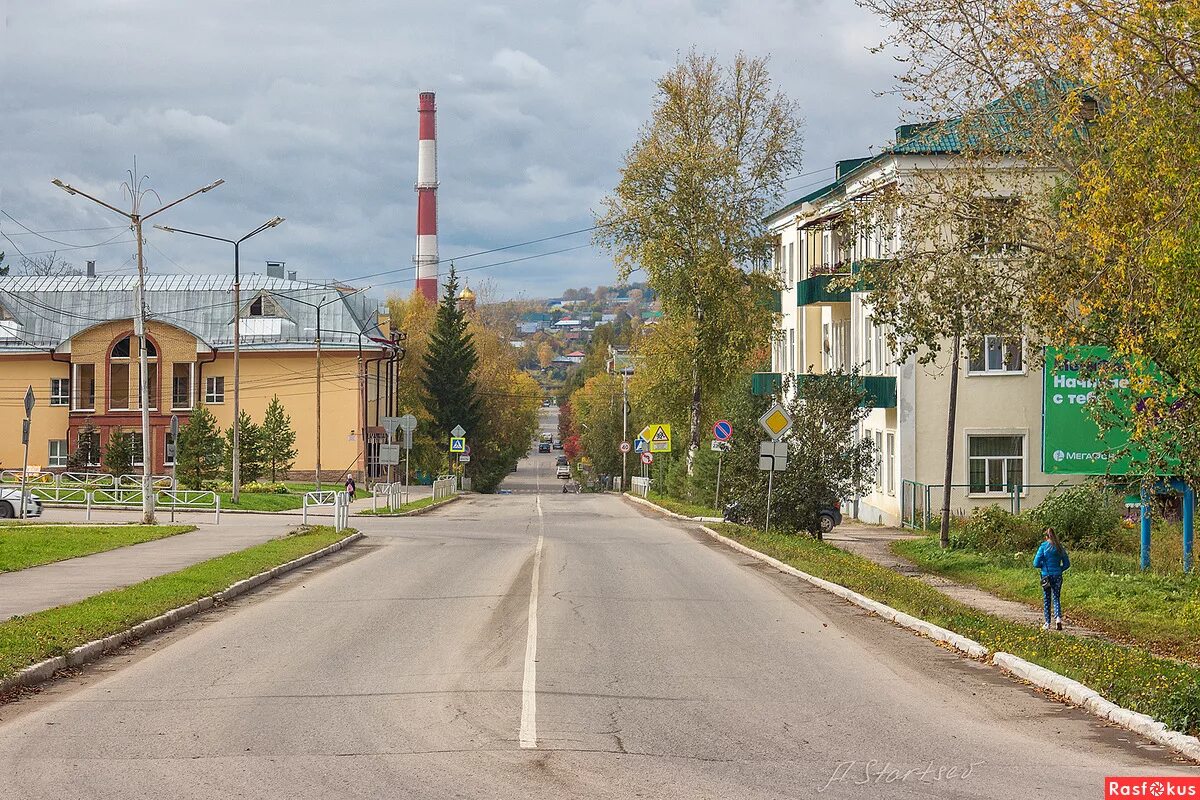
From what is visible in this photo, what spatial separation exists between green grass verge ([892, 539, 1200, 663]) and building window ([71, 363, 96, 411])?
55.9 meters

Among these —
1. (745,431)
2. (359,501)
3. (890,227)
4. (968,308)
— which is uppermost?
(890,227)

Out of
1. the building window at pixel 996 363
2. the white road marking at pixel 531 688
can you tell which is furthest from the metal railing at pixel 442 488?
the white road marking at pixel 531 688

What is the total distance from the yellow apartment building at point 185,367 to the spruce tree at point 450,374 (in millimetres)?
8467

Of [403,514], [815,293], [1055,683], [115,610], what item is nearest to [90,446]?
[403,514]

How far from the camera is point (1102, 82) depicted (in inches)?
540

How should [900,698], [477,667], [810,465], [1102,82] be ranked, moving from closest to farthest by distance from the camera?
[900,698] < [477,667] < [1102,82] < [810,465]

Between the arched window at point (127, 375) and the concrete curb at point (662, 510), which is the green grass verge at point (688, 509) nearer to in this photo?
the concrete curb at point (662, 510)

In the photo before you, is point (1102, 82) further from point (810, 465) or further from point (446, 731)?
point (810, 465)

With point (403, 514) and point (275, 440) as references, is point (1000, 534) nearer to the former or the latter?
point (403, 514)

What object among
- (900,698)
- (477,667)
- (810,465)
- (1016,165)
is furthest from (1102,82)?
(810,465)

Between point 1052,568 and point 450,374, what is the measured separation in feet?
222

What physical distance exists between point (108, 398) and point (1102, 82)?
6563cm

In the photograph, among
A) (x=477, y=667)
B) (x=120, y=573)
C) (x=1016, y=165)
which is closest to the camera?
(x=477, y=667)

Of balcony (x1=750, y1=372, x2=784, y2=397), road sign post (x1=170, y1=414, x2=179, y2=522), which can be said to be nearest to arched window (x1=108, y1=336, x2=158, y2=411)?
road sign post (x1=170, y1=414, x2=179, y2=522)
